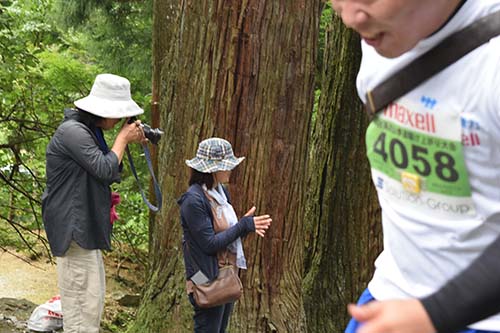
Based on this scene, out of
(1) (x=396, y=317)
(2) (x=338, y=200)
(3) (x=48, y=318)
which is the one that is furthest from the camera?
(2) (x=338, y=200)

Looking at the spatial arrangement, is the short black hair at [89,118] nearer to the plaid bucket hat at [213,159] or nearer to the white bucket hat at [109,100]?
the white bucket hat at [109,100]

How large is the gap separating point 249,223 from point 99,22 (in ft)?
20.1

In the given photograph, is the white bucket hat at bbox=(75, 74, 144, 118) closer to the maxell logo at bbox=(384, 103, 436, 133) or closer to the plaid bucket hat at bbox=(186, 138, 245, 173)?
the plaid bucket hat at bbox=(186, 138, 245, 173)

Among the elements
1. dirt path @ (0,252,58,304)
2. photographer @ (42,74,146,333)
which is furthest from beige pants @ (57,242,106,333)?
dirt path @ (0,252,58,304)

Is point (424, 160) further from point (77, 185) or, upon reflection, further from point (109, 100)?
point (109, 100)

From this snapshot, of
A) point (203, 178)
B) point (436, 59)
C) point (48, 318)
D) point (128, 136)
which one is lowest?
point (48, 318)

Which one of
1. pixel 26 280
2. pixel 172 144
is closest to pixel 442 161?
pixel 172 144

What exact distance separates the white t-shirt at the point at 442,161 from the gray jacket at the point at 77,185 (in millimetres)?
3091

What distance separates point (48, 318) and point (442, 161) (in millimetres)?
5085

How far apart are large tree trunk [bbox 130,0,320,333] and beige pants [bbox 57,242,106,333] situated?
0.48 metres

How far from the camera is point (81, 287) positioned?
16.1ft

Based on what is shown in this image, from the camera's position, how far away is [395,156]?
1702 millimetres

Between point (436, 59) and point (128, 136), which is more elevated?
point (436, 59)

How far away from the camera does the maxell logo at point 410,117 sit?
5.26 feet
